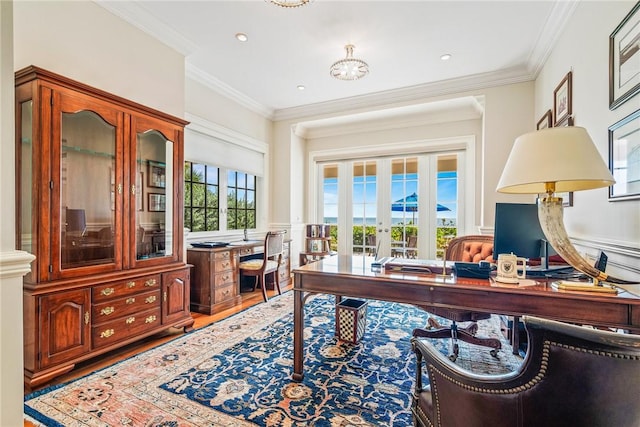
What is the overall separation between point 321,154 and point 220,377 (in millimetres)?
4288

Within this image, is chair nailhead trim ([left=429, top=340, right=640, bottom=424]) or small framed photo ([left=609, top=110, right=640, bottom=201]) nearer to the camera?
chair nailhead trim ([left=429, top=340, right=640, bottom=424])

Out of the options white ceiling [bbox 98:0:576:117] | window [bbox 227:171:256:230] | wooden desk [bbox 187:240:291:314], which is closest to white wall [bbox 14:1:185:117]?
white ceiling [bbox 98:0:576:117]

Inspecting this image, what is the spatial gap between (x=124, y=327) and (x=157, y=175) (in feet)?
4.36

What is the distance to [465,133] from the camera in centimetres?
455

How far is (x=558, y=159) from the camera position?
4.18ft

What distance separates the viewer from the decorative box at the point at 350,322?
8.32ft

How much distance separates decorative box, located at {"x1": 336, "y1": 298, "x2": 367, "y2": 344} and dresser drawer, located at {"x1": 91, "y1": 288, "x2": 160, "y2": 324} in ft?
5.35

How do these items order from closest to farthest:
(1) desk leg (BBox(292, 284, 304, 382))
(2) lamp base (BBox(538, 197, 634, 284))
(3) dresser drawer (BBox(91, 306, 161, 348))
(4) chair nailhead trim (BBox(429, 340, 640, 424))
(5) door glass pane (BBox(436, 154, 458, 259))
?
(4) chair nailhead trim (BBox(429, 340, 640, 424)) → (2) lamp base (BBox(538, 197, 634, 284)) → (1) desk leg (BBox(292, 284, 304, 382)) → (3) dresser drawer (BBox(91, 306, 161, 348)) → (5) door glass pane (BBox(436, 154, 458, 259))

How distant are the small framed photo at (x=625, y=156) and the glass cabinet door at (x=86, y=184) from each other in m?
3.37

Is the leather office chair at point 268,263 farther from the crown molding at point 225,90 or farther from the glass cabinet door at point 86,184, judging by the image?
the crown molding at point 225,90

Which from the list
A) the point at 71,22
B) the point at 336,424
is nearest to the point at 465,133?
the point at 336,424

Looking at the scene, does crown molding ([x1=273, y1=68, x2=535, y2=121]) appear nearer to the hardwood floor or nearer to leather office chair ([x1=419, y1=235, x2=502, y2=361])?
leather office chair ([x1=419, y1=235, x2=502, y2=361])

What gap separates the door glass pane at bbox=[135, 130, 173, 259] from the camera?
2613mm

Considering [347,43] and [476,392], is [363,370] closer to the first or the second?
[476,392]
